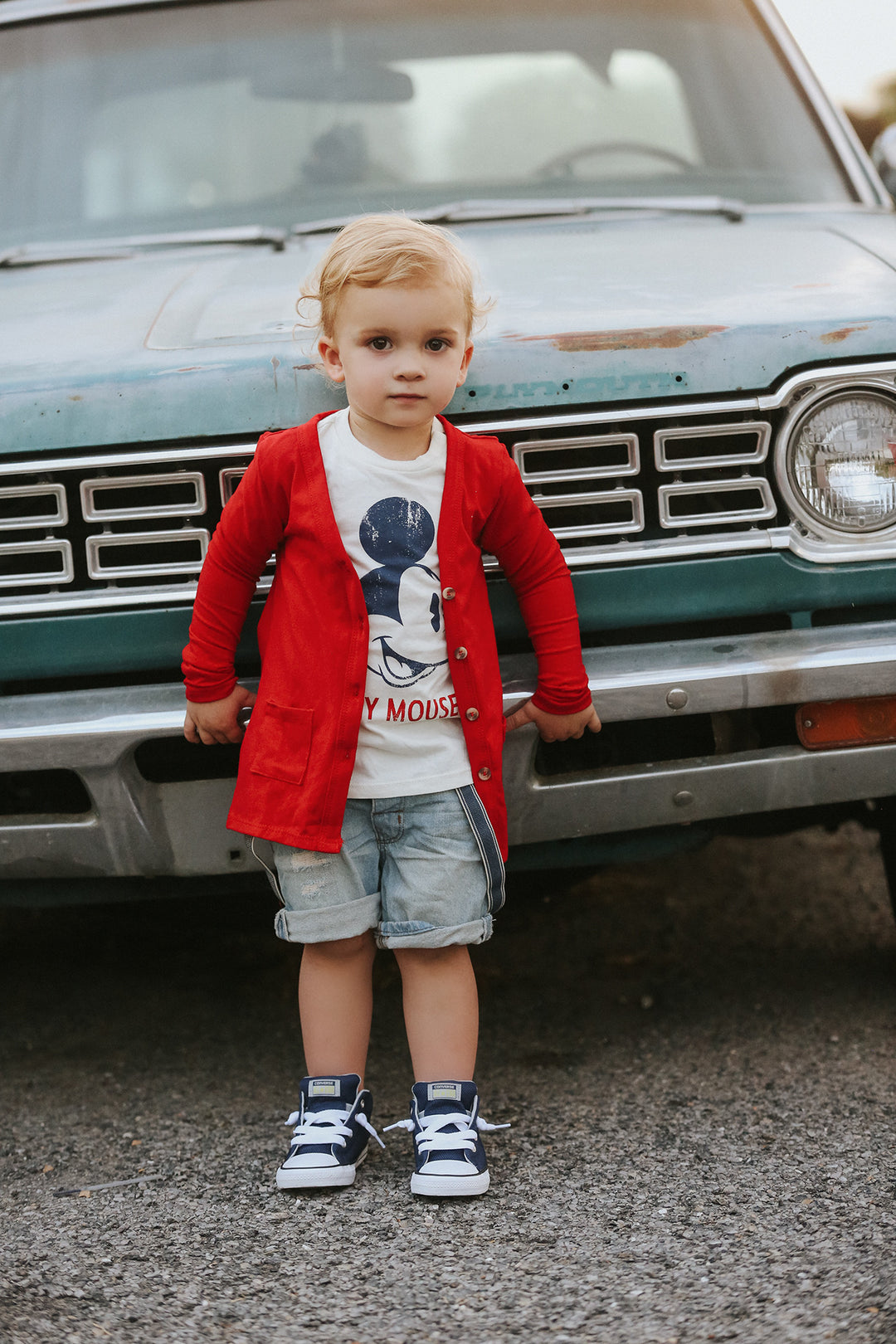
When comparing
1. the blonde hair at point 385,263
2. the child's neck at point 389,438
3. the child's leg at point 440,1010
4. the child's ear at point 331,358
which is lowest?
the child's leg at point 440,1010

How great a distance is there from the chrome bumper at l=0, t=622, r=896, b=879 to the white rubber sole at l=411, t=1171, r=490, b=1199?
0.52 meters

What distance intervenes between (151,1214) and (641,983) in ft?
4.22

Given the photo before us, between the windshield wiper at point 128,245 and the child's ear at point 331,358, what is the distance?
3.16ft

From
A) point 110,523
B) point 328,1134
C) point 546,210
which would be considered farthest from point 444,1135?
point 546,210

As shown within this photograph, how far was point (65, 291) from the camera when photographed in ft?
8.75

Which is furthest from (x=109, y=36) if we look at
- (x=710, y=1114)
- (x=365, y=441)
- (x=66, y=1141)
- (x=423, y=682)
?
(x=710, y=1114)

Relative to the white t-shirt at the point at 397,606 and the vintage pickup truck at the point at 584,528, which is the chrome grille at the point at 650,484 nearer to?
the vintage pickup truck at the point at 584,528

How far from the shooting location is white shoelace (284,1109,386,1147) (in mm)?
2170

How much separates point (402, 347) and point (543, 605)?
1.44 ft

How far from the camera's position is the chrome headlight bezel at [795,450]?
219 cm

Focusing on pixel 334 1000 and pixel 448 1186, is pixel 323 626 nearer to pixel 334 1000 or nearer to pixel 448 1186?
pixel 334 1000

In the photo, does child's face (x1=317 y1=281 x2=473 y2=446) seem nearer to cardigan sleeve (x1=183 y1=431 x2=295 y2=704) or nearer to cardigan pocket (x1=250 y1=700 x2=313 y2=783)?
cardigan sleeve (x1=183 y1=431 x2=295 y2=704)

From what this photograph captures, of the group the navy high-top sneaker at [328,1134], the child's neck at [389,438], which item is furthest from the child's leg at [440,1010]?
the child's neck at [389,438]

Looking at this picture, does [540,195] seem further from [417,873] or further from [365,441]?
[417,873]
